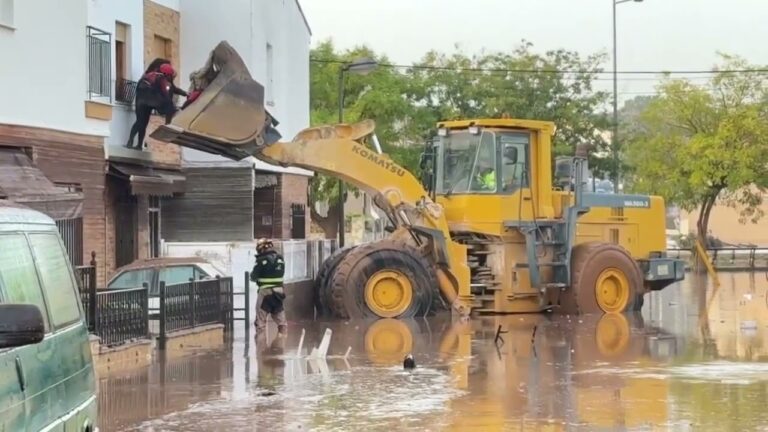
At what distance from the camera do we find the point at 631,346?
19.7 metres

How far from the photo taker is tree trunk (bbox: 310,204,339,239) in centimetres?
5055

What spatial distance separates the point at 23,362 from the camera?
596cm

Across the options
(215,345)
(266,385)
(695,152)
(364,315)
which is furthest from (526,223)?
(695,152)

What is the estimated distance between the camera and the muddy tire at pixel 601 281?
25.9 meters

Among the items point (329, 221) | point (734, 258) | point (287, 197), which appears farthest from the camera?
point (734, 258)

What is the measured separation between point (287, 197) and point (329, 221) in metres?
21.9

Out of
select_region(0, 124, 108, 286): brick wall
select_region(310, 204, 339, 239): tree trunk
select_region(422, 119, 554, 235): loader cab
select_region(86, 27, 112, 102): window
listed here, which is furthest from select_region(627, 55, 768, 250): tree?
select_region(0, 124, 108, 286): brick wall

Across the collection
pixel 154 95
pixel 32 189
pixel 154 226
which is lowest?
pixel 154 226

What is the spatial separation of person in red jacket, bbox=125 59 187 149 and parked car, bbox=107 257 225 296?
12.4 feet

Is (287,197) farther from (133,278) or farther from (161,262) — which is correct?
(133,278)

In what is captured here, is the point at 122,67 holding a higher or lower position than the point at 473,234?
higher

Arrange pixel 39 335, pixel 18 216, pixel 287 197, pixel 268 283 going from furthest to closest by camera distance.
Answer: pixel 287 197
pixel 268 283
pixel 18 216
pixel 39 335

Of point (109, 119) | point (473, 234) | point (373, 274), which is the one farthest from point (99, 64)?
point (473, 234)

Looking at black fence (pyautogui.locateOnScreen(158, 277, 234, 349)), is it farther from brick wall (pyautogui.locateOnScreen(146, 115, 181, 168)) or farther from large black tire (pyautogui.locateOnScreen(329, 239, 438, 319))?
brick wall (pyautogui.locateOnScreen(146, 115, 181, 168))
